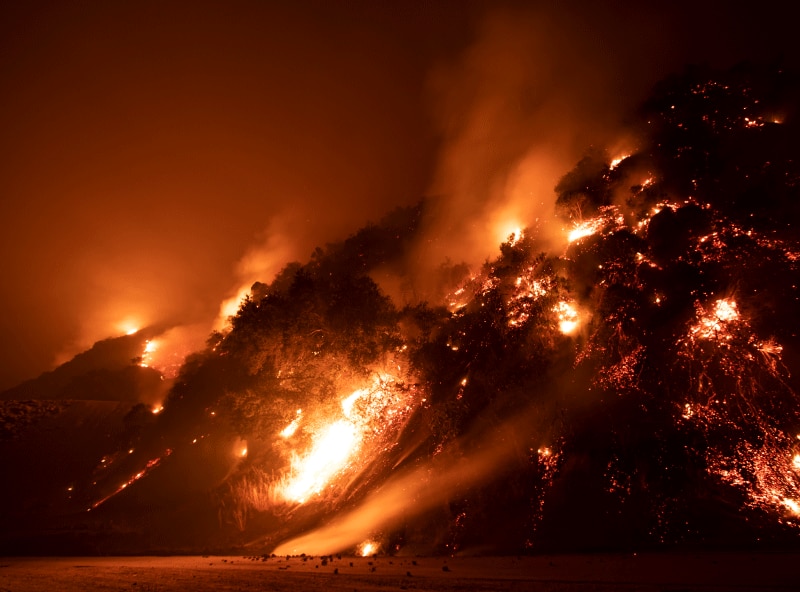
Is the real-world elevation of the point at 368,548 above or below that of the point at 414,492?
below

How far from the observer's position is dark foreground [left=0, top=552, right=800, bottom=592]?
5598 millimetres

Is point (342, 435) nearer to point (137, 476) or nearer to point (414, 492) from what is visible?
point (414, 492)

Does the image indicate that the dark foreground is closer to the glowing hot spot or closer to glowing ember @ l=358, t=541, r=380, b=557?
glowing ember @ l=358, t=541, r=380, b=557

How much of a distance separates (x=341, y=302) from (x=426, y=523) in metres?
12.5

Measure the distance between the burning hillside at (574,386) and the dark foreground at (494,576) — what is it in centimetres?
173

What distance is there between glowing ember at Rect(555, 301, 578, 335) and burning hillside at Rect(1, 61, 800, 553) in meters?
0.06

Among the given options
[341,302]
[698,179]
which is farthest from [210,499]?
[698,179]

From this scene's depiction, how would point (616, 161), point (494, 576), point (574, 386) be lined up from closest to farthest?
point (494, 576), point (574, 386), point (616, 161)

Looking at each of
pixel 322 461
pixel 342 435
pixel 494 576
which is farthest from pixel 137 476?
pixel 494 576

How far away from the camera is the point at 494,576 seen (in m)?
6.72

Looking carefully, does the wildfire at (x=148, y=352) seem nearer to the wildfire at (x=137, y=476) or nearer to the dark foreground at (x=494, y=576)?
→ the wildfire at (x=137, y=476)

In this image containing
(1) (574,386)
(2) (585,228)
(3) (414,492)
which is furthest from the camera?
(2) (585,228)

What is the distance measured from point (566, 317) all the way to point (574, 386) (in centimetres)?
386

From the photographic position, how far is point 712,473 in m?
9.80
